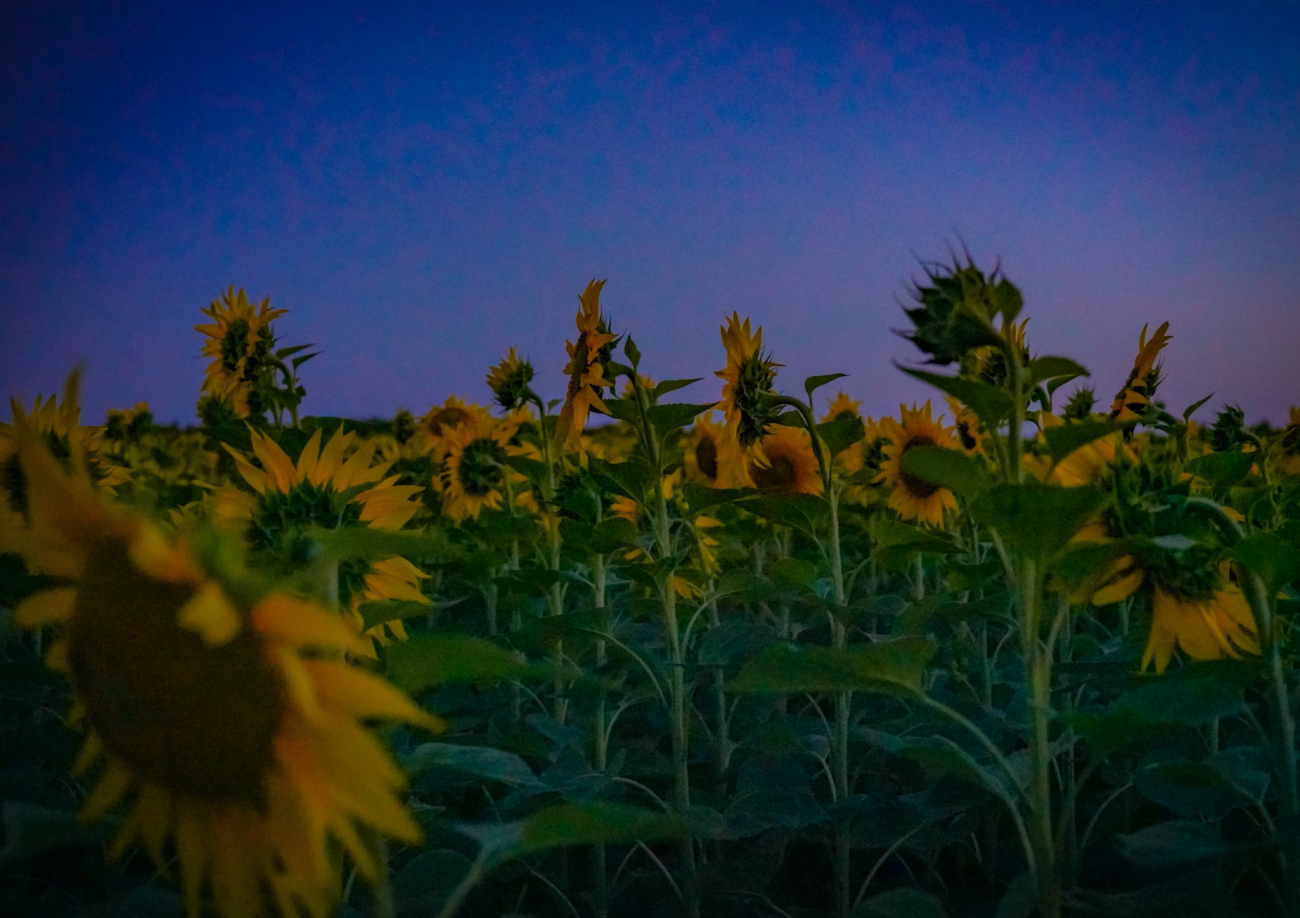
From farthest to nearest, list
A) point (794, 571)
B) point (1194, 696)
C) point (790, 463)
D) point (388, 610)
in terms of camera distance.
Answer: point (790, 463) → point (794, 571) → point (388, 610) → point (1194, 696)

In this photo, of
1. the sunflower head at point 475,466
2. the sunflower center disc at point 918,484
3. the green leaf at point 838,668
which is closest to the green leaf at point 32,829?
the green leaf at point 838,668

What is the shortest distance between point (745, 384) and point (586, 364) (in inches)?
18.9

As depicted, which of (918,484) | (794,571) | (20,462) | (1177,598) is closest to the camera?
(1177,598)

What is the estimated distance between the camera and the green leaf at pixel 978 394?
1.02 m

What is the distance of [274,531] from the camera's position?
1354mm

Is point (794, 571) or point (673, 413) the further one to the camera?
point (794, 571)

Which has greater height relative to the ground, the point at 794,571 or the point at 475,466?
the point at 475,466

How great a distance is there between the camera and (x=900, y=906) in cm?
108

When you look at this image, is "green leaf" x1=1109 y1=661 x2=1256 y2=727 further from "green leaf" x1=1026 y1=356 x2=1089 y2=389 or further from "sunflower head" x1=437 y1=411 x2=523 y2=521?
"sunflower head" x1=437 y1=411 x2=523 y2=521

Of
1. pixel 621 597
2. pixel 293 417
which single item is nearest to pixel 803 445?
pixel 621 597

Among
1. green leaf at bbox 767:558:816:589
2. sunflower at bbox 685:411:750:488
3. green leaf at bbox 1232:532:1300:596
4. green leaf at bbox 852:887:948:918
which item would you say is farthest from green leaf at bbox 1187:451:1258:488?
sunflower at bbox 685:411:750:488

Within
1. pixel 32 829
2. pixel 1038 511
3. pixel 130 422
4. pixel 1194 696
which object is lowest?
pixel 32 829

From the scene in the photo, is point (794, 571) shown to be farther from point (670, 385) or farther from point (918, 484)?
point (918, 484)

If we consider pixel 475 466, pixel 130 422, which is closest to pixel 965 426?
pixel 475 466
